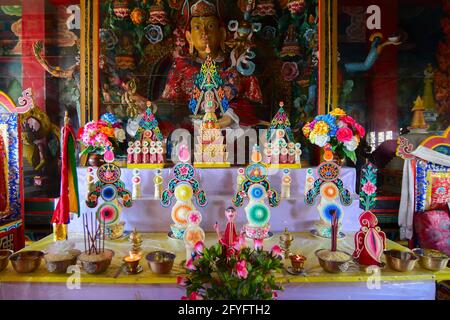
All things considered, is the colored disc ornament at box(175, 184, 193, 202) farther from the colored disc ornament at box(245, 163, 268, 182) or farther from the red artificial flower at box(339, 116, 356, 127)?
the red artificial flower at box(339, 116, 356, 127)

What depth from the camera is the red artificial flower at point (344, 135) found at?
2823 mm

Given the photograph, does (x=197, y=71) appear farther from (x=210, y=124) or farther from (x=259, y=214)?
(x=259, y=214)

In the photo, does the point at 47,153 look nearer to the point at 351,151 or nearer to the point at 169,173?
the point at 169,173

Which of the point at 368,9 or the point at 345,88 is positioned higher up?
the point at 368,9

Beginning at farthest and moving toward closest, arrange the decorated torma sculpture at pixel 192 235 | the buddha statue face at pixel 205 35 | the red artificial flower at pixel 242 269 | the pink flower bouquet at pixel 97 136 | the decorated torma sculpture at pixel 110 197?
the buddha statue face at pixel 205 35, the pink flower bouquet at pixel 97 136, the decorated torma sculpture at pixel 110 197, the decorated torma sculpture at pixel 192 235, the red artificial flower at pixel 242 269

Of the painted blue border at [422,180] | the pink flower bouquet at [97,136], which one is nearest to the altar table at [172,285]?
the painted blue border at [422,180]

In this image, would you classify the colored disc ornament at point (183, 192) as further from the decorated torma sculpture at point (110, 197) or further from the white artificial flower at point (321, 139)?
the white artificial flower at point (321, 139)

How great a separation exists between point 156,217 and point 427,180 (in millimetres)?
2671

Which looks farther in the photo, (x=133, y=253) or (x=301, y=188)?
(x=301, y=188)

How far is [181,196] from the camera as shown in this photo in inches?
103

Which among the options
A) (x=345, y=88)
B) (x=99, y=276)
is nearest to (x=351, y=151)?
(x=345, y=88)

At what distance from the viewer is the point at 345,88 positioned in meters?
3.97

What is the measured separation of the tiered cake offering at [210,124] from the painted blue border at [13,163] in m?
1.84

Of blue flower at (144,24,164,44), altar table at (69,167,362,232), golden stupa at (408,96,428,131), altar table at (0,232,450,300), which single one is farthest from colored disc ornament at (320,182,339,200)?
blue flower at (144,24,164,44)
